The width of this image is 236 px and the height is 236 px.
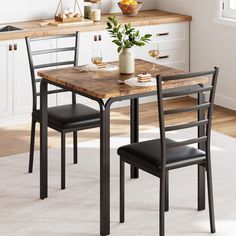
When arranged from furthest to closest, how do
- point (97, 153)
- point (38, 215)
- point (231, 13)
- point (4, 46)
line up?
point (231, 13)
point (4, 46)
point (97, 153)
point (38, 215)

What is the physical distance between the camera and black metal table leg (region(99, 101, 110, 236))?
410cm

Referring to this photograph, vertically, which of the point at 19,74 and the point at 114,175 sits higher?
the point at 19,74

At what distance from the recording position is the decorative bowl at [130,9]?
7.16 m

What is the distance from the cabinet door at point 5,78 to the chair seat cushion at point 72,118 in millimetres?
1382

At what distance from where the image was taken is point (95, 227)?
4320 millimetres

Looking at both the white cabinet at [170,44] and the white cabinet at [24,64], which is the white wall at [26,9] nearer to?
the white cabinet at [24,64]

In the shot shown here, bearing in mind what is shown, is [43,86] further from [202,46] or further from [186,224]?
[202,46]

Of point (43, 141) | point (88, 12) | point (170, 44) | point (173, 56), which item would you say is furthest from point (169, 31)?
point (43, 141)

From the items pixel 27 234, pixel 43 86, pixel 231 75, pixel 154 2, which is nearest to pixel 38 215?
pixel 27 234

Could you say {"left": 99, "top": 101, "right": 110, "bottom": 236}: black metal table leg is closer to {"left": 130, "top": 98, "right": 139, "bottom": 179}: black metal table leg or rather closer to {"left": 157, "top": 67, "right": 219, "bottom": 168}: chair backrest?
{"left": 157, "top": 67, "right": 219, "bottom": 168}: chair backrest

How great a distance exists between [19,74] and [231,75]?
1.98 metres

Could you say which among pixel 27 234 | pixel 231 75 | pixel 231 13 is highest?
pixel 231 13

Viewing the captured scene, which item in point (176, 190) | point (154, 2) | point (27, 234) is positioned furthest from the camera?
point (154, 2)

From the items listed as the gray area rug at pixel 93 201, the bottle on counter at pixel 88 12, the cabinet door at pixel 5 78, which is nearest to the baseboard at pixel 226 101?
the gray area rug at pixel 93 201
